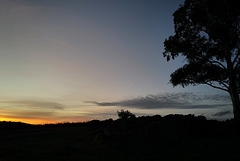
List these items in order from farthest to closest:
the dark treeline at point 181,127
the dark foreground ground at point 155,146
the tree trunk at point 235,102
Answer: the tree trunk at point 235,102 < the dark treeline at point 181,127 < the dark foreground ground at point 155,146

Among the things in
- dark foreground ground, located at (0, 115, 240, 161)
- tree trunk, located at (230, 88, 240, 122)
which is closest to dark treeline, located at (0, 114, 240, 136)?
dark foreground ground, located at (0, 115, 240, 161)

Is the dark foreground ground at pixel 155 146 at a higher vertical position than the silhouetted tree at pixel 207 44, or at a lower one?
lower

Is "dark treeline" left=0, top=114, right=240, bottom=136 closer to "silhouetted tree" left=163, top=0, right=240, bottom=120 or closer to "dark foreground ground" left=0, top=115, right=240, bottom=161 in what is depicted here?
"dark foreground ground" left=0, top=115, right=240, bottom=161

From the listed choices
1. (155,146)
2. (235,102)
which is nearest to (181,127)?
(155,146)

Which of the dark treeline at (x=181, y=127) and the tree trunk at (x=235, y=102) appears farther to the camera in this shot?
the tree trunk at (x=235, y=102)

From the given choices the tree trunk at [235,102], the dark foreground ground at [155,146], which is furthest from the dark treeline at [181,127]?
the tree trunk at [235,102]

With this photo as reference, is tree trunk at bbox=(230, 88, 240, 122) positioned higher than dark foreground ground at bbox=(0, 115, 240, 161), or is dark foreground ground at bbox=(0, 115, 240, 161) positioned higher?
tree trunk at bbox=(230, 88, 240, 122)

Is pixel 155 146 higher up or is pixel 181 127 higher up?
pixel 181 127

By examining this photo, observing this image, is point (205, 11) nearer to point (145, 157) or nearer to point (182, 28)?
point (182, 28)

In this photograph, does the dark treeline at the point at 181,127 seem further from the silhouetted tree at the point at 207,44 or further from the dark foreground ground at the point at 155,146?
the silhouetted tree at the point at 207,44

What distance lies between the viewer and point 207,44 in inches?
832

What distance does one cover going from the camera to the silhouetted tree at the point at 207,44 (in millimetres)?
19500

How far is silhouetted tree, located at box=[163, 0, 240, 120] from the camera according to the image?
64.0 ft

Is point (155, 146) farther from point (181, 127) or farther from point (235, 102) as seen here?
point (235, 102)
